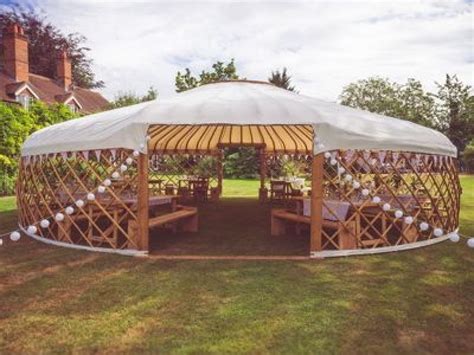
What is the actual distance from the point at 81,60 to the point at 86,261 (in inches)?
1044

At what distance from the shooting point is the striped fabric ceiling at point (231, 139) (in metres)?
10.2

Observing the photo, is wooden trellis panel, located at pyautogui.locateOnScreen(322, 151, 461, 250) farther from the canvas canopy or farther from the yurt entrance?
the yurt entrance

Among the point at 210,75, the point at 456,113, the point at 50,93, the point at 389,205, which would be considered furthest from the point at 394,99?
the point at 389,205

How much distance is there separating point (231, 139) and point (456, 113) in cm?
2348

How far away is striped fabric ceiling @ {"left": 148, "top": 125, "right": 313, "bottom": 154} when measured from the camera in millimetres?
10211

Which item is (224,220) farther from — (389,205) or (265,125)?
(389,205)

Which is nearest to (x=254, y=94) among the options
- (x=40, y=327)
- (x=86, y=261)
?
(x=86, y=261)

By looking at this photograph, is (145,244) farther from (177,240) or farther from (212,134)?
(212,134)

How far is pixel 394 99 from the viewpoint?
3525cm

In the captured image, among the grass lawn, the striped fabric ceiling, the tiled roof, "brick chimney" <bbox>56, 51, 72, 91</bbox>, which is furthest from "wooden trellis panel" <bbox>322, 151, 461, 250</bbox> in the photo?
"brick chimney" <bbox>56, 51, 72, 91</bbox>

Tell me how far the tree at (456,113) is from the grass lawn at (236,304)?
25968 mm

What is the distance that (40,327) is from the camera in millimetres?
3332

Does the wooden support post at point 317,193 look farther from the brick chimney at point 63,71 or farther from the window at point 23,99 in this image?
the brick chimney at point 63,71

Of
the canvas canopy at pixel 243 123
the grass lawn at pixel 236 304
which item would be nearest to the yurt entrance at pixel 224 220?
the grass lawn at pixel 236 304
